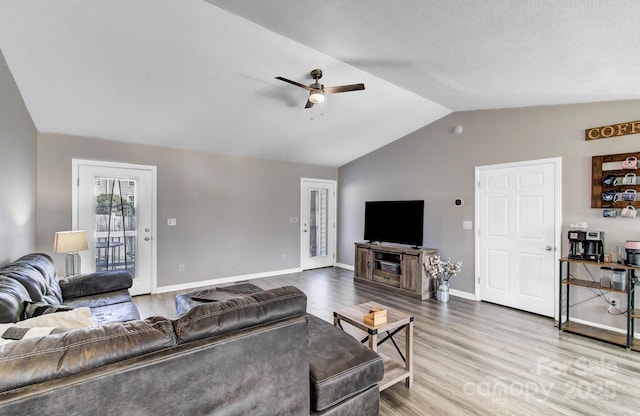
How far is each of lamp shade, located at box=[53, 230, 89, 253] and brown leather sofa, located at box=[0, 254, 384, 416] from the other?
2711mm

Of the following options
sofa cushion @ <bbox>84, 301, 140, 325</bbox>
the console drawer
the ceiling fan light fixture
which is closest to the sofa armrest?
sofa cushion @ <bbox>84, 301, 140, 325</bbox>

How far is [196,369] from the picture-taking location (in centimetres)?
121

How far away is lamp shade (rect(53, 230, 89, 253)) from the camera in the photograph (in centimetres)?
333

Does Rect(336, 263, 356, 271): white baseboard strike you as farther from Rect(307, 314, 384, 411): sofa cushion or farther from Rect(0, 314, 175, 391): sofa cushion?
Rect(0, 314, 175, 391): sofa cushion

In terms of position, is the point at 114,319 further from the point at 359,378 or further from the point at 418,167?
the point at 418,167

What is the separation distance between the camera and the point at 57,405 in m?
0.94

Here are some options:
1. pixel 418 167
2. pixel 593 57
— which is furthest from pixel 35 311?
pixel 418 167

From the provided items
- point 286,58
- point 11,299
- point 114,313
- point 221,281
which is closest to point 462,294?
point 221,281

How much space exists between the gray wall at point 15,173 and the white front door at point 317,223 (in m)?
4.20

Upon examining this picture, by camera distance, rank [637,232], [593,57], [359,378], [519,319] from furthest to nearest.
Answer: [519,319] < [637,232] < [593,57] < [359,378]

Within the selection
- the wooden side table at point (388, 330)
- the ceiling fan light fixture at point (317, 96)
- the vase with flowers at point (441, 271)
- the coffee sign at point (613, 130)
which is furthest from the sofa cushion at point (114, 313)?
the coffee sign at point (613, 130)

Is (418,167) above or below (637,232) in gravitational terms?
above

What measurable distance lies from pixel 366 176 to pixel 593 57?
4186 mm

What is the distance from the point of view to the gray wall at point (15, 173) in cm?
248
